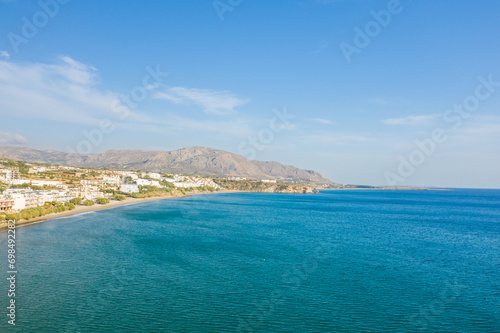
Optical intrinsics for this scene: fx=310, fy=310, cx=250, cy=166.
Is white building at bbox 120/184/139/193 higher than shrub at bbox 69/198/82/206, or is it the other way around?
white building at bbox 120/184/139/193

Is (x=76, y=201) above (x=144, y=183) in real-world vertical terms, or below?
below

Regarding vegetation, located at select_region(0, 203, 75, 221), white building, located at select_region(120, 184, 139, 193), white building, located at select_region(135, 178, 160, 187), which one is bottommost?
vegetation, located at select_region(0, 203, 75, 221)

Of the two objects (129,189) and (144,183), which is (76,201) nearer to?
(129,189)

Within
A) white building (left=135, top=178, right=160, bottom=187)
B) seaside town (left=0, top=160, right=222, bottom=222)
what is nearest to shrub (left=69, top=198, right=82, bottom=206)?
seaside town (left=0, top=160, right=222, bottom=222)

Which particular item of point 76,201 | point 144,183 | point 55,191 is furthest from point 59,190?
point 144,183

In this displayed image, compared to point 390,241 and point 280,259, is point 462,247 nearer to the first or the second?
point 390,241

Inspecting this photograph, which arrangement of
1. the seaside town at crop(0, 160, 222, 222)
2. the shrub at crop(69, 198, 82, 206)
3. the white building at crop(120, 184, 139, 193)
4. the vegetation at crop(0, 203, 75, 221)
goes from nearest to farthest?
the vegetation at crop(0, 203, 75, 221)
the seaside town at crop(0, 160, 222, 222)
the shrub at crop(69, 198, 82, 206)
the white building at crop(120, 184, 139, 193)

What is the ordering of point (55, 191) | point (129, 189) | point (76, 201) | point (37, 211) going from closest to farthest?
1. point (37, 211)
2. point (55, 191)
3. point (76, 201)
4. point (129, 189)

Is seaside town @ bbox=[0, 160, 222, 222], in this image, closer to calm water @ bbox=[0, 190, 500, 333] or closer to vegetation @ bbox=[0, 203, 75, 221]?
vegetation @ bbox=[0, 203, 75, 221]

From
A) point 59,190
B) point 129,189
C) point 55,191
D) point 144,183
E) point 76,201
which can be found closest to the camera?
point 55,191
